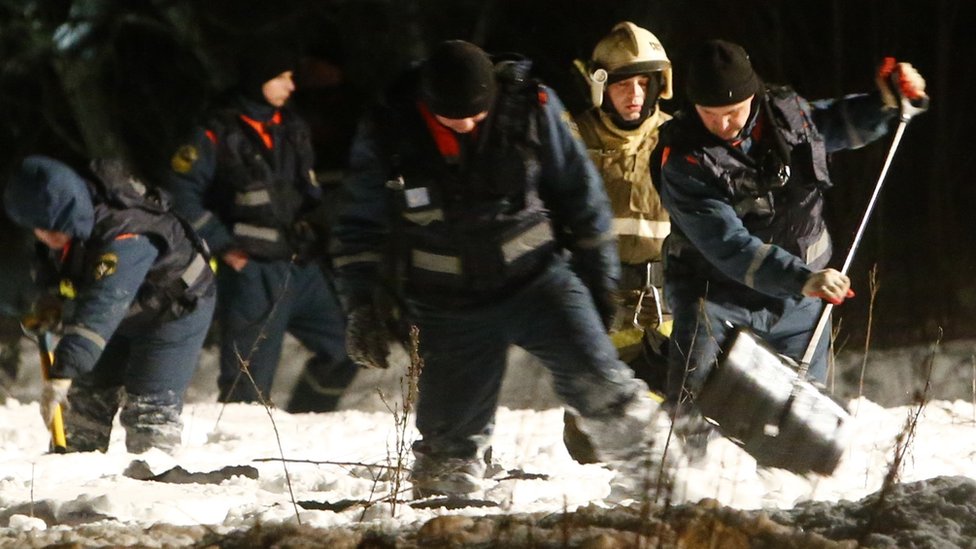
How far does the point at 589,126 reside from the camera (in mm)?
6637

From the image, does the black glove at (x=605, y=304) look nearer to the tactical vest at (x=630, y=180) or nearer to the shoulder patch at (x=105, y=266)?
the tactical vest at (x=630, y=180)

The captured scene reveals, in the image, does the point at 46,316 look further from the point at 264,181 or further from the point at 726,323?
the point at 726,323

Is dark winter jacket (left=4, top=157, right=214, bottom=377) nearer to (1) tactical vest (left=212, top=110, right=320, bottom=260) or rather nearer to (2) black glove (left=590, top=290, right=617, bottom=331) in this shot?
(1) tactical vest (left=212, top=110, right=320, bottom=260)

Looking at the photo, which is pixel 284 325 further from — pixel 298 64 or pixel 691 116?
pixel 691 116

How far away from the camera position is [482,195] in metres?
5.33

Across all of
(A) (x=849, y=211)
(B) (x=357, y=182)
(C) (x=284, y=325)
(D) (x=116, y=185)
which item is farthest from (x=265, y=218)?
(A) (x=849, y=211)

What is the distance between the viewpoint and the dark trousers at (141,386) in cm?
682

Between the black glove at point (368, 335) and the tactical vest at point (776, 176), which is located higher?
the tactical vest at point (776, 176)

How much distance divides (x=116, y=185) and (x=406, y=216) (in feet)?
5.27

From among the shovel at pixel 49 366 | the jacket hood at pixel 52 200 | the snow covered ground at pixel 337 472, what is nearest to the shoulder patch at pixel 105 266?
the jacket hood at pixel 52 200

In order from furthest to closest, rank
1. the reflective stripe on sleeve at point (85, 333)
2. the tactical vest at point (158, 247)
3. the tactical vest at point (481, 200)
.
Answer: the tactical vest at point (158, 247) → the reflective stripe on sleeve at point (85, 333) → the tactical vest at point (481, 200)

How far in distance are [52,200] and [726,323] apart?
2581 millimetres

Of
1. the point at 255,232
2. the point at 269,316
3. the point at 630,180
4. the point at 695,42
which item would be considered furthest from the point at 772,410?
the point at 695,42

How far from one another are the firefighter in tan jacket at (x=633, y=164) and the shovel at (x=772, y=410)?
1.05m
